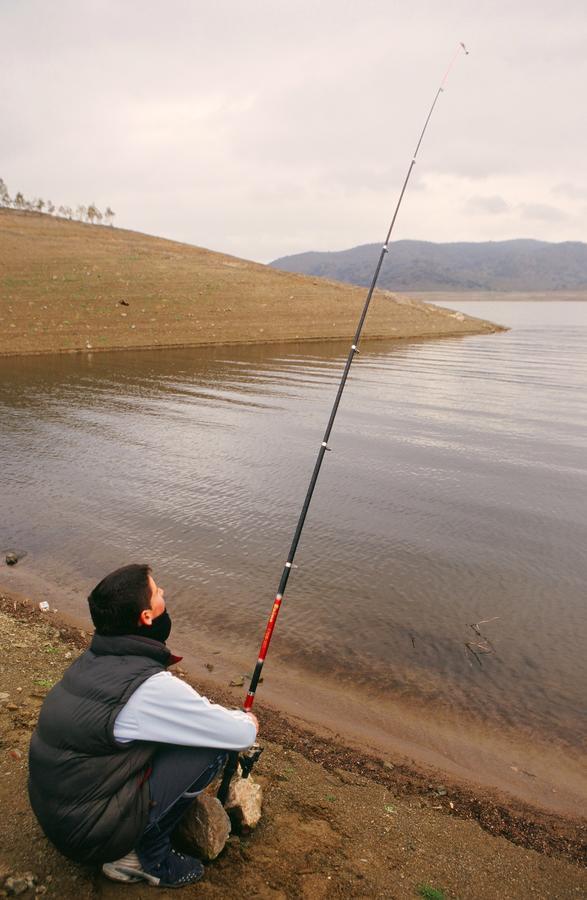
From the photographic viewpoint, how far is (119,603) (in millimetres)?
2938

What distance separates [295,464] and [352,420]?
4268mm

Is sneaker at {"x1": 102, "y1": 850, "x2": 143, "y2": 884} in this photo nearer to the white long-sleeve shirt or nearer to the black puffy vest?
the black puffy vest

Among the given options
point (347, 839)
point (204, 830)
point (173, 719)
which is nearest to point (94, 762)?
point (173, 719)

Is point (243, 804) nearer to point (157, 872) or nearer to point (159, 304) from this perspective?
point (157, 872)

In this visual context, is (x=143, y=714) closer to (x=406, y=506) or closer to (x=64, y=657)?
(x=64, y=657)

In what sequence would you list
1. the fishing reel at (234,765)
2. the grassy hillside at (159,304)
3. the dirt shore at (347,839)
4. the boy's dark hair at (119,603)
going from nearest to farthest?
the boy's dark hair at (119,603), the dirt shore at (347,839), the fishing reel at (234,765), the grassy hillside at (159,304)

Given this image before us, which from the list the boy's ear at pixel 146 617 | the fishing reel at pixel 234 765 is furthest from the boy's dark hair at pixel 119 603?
the fishing reel at pixel 234 765

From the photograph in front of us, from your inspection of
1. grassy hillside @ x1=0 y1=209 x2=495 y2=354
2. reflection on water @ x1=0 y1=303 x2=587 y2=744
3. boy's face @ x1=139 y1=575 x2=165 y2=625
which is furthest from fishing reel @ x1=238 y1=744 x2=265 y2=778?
grassy hillside @ x1=0 y1=209 x2=495 y2=354

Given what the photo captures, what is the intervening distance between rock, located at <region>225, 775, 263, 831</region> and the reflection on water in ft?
6.78

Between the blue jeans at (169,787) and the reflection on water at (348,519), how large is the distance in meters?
2.61

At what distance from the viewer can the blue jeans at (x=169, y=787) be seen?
297 cm

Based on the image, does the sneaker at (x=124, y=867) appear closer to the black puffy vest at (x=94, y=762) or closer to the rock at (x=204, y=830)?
the black puffy vest at (x=94, y=762)

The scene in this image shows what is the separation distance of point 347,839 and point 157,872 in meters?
1.10

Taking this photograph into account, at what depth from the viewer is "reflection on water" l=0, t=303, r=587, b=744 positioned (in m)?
5.96
